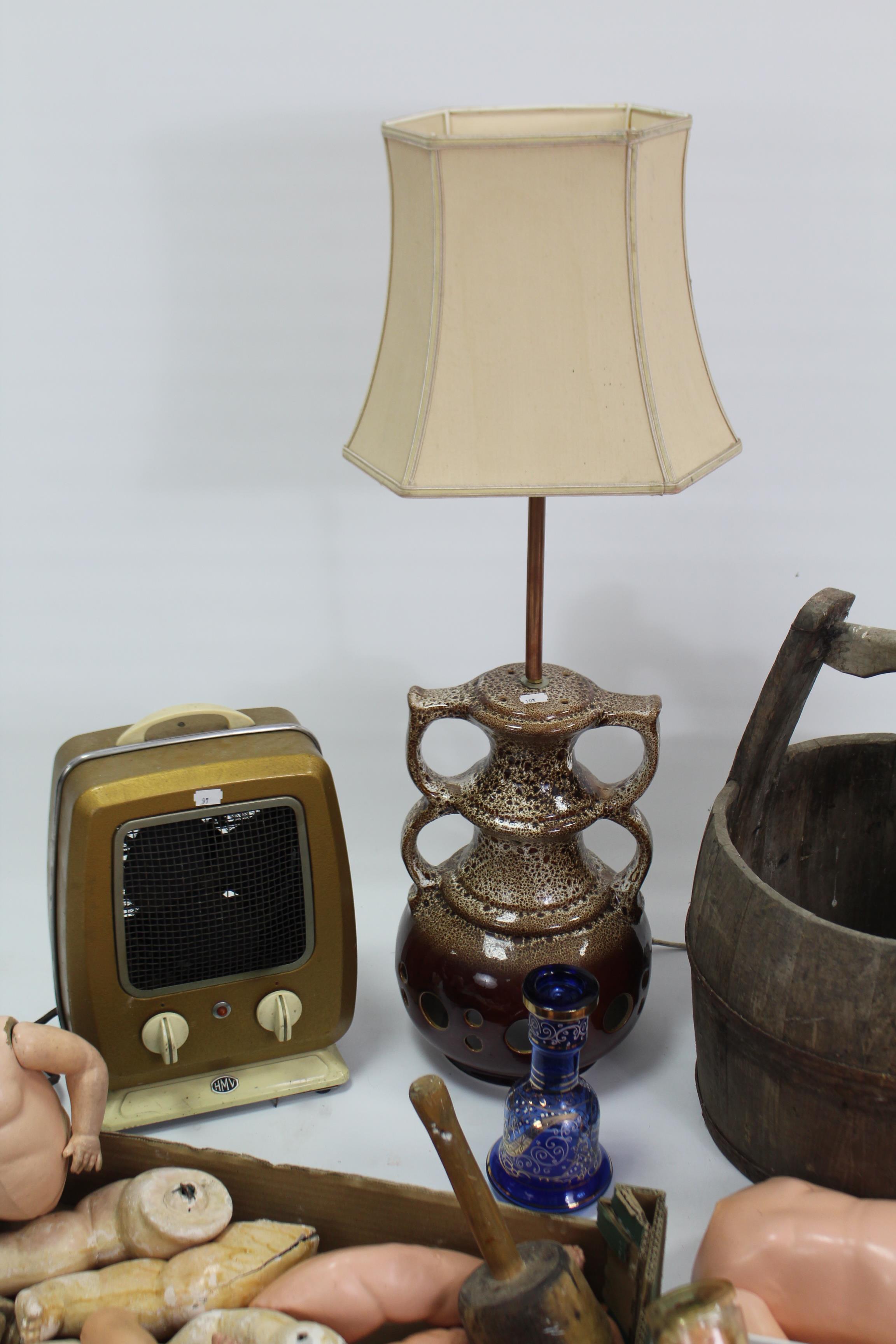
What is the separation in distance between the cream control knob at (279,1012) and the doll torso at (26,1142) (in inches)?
8.7

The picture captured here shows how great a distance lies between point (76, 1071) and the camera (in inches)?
40.3

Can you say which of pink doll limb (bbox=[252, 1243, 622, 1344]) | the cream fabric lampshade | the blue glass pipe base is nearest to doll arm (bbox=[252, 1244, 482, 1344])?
pink doll limb (bbox=[252, 1243, 622, 1344])

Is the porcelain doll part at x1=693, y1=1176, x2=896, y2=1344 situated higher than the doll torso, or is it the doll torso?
the doll torso

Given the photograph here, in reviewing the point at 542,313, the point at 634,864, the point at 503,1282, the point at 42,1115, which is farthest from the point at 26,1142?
the point at 542,313

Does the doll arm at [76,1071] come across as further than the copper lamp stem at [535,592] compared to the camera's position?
No

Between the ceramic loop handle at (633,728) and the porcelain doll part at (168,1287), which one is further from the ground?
the ceramic loop handle at (633,728)

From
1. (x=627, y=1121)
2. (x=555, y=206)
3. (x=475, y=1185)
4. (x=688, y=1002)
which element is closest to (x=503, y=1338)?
(x=475, y=1185)

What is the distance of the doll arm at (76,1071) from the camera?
3.27 ft

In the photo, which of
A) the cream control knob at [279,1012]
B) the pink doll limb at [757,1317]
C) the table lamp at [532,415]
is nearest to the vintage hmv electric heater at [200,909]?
the cream control knob at [279,1012]

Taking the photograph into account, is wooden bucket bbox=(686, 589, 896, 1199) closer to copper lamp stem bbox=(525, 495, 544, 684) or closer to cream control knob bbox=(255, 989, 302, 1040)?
copper lamp stem bbox=(525, 495, 544, 684)

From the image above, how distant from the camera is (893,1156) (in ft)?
3.29

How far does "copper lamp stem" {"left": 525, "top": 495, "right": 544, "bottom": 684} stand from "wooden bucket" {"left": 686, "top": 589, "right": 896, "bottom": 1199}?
202 millimetres

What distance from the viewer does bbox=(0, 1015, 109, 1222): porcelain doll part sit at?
0.97 metres

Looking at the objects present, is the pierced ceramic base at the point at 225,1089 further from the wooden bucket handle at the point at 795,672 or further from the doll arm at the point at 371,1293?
the wooden bucket handle at the point at 795,672
